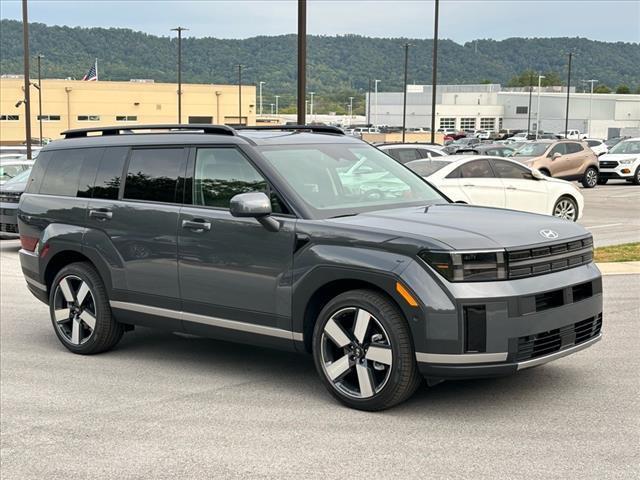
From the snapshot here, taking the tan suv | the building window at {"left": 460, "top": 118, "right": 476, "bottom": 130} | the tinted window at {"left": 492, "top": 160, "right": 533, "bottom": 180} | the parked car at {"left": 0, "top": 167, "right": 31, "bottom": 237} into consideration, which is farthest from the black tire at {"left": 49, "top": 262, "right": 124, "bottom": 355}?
the building window at {"left": 460, "top": 118, "right": 476, "bottom": 130}

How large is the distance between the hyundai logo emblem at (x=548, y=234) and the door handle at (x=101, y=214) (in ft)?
12.0

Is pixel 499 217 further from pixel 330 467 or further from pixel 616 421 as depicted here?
pixel 330 467

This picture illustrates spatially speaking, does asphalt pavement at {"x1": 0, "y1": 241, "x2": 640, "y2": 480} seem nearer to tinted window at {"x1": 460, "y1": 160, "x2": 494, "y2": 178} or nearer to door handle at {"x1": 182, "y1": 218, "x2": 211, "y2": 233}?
door handle at {"x1": 182, "y1": 218, "x2": 211, "y2": 233}

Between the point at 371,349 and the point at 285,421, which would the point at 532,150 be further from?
the point at 285,421

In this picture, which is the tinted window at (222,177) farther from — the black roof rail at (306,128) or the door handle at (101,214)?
the door handle at (101,214)

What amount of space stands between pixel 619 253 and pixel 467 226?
8576mm

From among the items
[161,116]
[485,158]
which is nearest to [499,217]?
[485,158]

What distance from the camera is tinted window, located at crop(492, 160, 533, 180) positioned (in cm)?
1786

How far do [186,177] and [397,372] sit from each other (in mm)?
2522

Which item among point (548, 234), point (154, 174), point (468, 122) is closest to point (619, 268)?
point (548, 234)

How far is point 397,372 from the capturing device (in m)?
5.73

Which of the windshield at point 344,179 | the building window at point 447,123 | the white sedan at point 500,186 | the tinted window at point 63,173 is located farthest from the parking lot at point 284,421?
the building window at point 447,123

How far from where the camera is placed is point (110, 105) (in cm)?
9344

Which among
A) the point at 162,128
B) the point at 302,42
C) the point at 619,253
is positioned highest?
the point at 302,42
